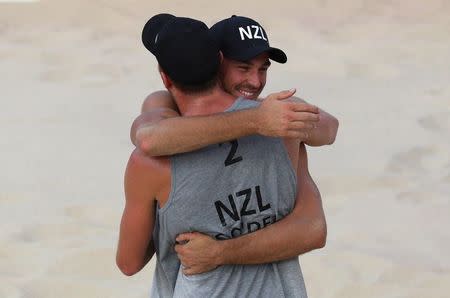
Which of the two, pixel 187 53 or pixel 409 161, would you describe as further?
pixel 409 161

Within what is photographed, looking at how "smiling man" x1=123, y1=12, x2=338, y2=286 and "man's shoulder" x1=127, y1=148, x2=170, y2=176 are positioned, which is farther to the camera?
"man's shoulder" x1=127, y1=148, x2=170, y2=176

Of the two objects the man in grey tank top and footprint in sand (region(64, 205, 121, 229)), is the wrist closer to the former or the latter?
the man in grey tank top

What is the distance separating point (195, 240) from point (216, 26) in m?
0.69

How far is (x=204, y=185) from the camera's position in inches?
111

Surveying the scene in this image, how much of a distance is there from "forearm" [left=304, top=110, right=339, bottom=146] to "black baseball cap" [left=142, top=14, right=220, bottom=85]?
45cm

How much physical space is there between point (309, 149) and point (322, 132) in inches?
184

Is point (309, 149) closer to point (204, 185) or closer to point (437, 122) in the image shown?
point (437, 122)

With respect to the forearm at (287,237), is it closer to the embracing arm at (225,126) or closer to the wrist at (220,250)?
the wrist at (220,250)

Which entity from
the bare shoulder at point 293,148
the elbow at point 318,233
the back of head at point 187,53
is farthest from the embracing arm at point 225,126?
the elbow at point 318,233

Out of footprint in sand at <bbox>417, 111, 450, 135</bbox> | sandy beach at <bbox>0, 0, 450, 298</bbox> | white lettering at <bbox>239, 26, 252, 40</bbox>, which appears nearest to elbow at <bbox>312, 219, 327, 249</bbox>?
white lettering at <bbox>239, 26, 252, 40</bbox>

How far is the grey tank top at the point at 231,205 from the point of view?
282 cm

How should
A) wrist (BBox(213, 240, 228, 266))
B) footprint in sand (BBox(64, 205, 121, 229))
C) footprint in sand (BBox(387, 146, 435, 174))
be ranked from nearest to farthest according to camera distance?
wrist (BBox(213, 240, 228, 266)), footprint in sand (BBox(64, 205, 121, 229)), footprint in sand (BBox(387, 146, 435, 174))

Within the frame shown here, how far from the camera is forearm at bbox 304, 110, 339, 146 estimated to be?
3.10 metres

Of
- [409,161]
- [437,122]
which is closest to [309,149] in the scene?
[409,161]
